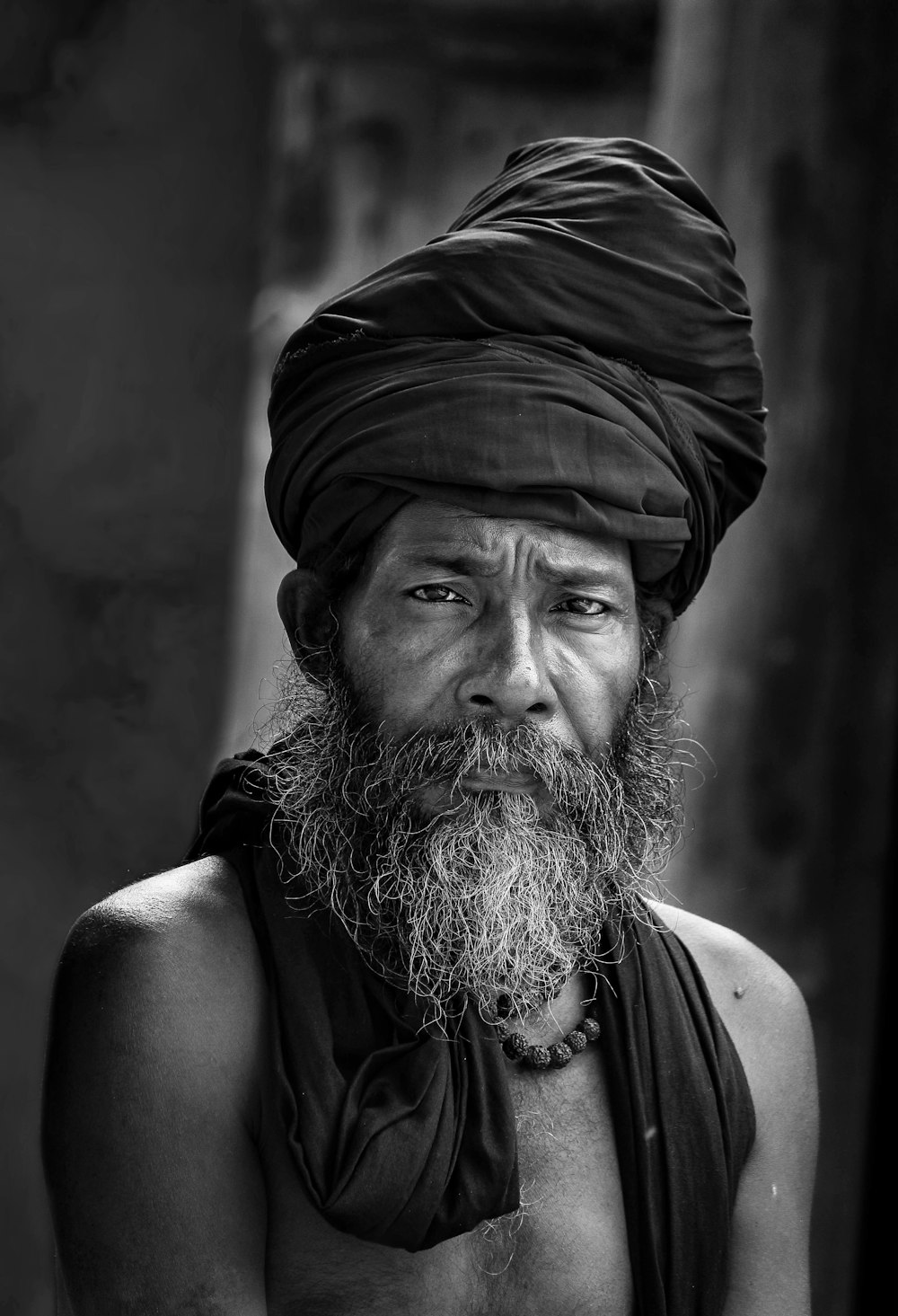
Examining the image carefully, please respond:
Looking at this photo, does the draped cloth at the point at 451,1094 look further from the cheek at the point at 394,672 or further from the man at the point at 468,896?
the cheek at the point at 394,672

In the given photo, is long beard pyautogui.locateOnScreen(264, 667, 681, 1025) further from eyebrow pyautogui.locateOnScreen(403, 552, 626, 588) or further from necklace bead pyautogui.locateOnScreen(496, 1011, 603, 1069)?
eyebrow pyautogui.locateOnScreen(403, 552, 626, 588)

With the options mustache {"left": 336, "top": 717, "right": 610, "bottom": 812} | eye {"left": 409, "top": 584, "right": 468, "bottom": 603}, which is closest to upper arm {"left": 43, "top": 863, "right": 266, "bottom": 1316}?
mustache {"left": 336, "top": 717, "right": 610, "bottom": 812}

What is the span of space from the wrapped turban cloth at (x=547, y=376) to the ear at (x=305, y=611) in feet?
0.14

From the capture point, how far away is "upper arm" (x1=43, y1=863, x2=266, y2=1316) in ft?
7.26

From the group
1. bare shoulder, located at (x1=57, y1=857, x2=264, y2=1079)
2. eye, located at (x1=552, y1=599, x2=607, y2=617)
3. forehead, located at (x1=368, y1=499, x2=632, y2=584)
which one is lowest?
bare shoulder, located at (x1=57, y1=857, x2=264, y2=1079)

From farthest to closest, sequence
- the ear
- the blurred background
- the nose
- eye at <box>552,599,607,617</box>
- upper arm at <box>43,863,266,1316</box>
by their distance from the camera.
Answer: the blurred background < the ear < eye at <box>552,599,607,617</box> < the nose < upper arm at <box>43,863,266,1316</box>

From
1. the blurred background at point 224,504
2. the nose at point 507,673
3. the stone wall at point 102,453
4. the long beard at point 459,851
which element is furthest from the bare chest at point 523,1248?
the stone wall at point 102,453

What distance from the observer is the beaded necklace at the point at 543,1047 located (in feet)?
8.29

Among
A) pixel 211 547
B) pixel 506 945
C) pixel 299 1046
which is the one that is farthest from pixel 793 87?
pixel 299 1046

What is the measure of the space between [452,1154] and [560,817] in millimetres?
529

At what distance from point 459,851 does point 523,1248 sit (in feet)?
1.93

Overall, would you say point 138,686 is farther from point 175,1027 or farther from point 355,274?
point 175,1027

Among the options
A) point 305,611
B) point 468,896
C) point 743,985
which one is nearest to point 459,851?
point 468,896

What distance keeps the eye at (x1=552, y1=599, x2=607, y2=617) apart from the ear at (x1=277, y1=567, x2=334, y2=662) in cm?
40
